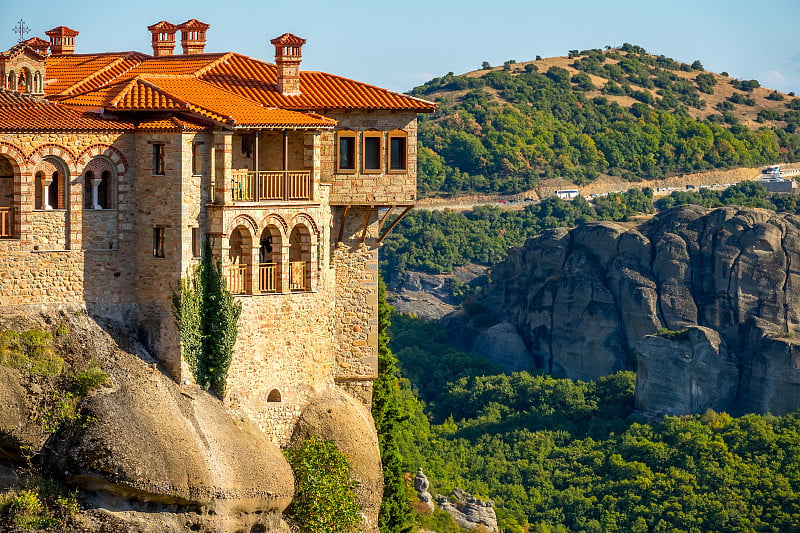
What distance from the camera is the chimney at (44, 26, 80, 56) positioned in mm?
55625

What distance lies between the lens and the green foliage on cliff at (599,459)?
102 metres

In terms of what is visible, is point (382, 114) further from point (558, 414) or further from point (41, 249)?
point (558, 414)

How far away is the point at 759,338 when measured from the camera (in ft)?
459

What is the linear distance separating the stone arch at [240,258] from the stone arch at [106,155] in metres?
3.68

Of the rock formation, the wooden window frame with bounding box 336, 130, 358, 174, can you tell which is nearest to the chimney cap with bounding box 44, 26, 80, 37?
the wooden window frame with bounding box 336, 130, 358, 174

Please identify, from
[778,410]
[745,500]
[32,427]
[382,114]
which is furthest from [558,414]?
[32,427]

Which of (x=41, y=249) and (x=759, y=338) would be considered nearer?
(x=41, y=249)

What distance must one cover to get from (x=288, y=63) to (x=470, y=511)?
50817 mm

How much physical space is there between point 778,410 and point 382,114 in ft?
295

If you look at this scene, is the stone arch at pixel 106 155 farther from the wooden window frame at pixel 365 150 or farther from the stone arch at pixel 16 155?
the wooden window frame at pixel 365 150

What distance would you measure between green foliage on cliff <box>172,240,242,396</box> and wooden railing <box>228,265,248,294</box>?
0.47 m

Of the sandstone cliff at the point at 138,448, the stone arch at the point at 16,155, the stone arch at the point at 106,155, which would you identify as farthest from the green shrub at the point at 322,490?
the stone arch at the point at 16,155

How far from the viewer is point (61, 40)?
183ft

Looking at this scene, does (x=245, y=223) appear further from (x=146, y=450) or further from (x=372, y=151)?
(x=146, y=450)
